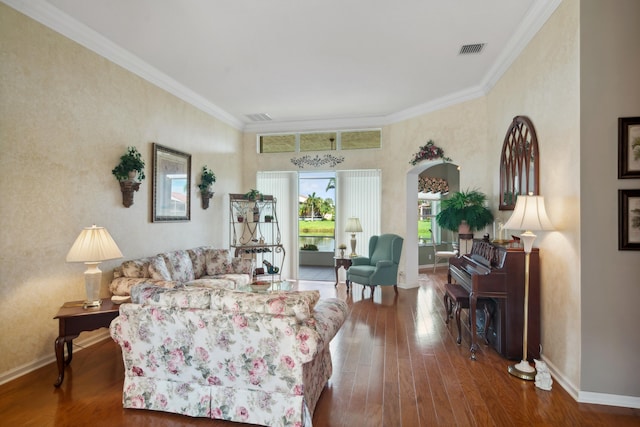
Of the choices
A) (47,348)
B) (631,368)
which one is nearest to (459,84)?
(631,368)

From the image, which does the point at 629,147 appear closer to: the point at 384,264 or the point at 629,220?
the point at 629,220

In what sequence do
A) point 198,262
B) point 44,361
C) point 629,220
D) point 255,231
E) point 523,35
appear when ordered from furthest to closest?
point 255,231 < point 198,262 < point 523,35 < point 44,361 < point 629,220

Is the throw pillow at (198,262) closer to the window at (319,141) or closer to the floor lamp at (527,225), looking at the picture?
the window at (319,141)

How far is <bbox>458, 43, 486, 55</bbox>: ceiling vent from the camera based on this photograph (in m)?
4.11

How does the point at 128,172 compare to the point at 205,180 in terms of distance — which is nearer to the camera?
the point at 128,172

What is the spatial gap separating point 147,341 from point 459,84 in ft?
17.0

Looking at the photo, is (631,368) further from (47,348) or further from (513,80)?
(47,348)

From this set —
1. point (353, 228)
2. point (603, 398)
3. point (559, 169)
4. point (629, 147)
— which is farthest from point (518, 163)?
point (353, 228)

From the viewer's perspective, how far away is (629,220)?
2.64 m

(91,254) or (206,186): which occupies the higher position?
(206,186)

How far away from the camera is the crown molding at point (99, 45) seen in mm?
3230

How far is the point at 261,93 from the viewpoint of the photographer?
5.62 metres

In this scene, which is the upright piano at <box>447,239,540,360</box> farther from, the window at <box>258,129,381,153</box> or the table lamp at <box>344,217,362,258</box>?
the window at <box>258,129,381,153</box>

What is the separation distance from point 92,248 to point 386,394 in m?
2.85
